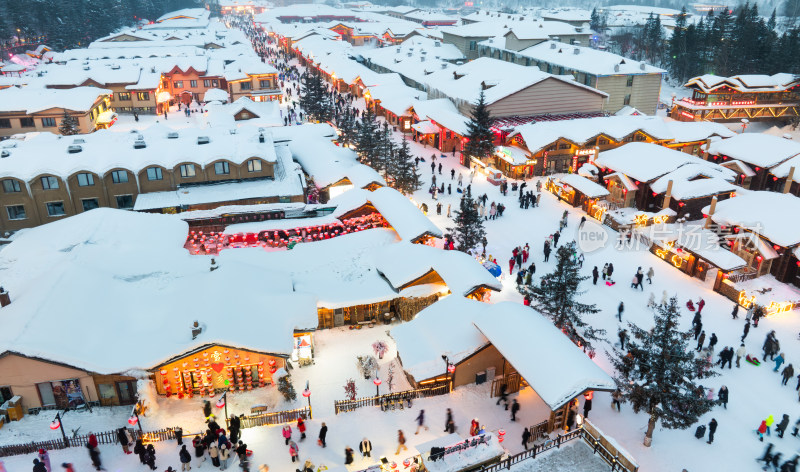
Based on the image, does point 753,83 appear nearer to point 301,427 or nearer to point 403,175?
point 403,175

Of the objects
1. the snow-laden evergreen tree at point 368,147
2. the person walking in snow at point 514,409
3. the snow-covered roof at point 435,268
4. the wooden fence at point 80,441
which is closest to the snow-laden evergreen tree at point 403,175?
the snow-laden evergreen tree at point 368,147

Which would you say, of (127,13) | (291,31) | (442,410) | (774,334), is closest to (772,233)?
(774,334)

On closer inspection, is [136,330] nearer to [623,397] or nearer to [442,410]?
[442,410]

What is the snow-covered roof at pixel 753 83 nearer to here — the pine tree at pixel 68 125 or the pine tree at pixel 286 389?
the pine tree at pixel 286 389

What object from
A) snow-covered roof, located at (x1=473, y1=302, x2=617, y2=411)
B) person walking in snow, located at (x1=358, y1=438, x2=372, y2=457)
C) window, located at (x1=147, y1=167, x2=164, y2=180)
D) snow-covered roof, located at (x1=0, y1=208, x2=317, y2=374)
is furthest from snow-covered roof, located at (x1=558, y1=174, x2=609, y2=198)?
window, located at (x1=147, y1=167, x2=164, y2=180)

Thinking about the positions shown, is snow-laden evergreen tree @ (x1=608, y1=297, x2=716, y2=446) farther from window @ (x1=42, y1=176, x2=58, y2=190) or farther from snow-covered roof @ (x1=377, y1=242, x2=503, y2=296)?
window @ (x1=42, y1=176, x2=58, y2=190)

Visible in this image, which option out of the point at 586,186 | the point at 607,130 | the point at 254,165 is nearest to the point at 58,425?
the point at 254,165
